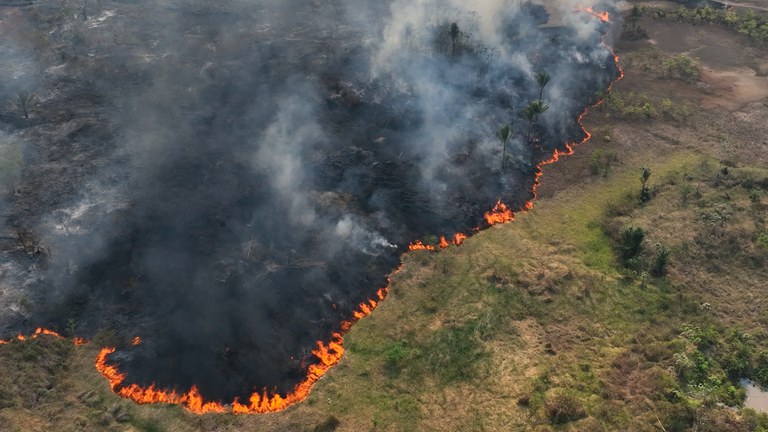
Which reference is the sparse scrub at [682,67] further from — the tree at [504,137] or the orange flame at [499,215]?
the orange flame at [499,215]

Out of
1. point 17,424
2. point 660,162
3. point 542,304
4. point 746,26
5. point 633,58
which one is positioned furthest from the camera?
point 746,26

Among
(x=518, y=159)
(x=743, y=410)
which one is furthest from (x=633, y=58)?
(x=743, y=410)

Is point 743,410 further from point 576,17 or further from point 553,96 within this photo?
point 576,17

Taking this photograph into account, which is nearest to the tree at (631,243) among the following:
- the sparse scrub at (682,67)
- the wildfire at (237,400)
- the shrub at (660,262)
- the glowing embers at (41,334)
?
the shrub at (660,262)

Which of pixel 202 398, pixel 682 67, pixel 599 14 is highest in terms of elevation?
pixel 599 14

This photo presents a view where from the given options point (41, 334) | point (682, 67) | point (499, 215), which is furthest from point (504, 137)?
point (41, 334)

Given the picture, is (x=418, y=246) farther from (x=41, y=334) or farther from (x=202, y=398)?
(x=41, y=334)
